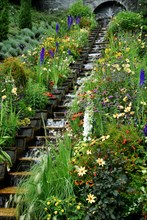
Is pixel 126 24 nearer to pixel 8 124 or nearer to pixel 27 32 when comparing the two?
pixel 27 32

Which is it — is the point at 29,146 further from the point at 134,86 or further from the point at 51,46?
the point at 51,46

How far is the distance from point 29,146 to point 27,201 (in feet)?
6.79

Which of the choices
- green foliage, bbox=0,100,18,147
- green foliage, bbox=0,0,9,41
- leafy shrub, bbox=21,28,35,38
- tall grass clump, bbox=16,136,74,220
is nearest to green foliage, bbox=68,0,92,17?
leafy shrub, bbox=21,28,35,38

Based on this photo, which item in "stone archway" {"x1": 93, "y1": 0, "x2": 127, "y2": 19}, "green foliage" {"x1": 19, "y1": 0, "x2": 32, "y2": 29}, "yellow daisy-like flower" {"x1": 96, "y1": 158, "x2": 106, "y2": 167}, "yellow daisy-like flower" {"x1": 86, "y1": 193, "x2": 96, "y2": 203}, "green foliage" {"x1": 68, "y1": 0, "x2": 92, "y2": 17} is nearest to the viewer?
"yellow daisy-like flower" {"x1": 86, "y1": 193, "x2": 96, "y2": 203}

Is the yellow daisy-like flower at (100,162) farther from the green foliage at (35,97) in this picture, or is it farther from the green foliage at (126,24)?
the green foliage at (126,24)

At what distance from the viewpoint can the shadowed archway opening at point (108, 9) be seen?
21.6 meters

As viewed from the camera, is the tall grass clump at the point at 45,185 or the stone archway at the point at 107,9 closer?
the tall grass clump at the point at 45,185

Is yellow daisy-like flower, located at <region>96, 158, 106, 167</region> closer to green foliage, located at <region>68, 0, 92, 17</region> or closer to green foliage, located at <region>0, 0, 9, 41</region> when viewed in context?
green foliage, located at <region>0, 0, 9, 41</region>

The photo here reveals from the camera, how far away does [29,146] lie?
6352mm

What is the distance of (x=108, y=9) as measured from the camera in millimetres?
21750

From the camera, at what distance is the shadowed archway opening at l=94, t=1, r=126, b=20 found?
21.6m

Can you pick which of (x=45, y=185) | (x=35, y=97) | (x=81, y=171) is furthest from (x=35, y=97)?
(x=81, y=171)

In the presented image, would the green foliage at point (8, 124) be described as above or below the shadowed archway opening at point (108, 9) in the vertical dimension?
below

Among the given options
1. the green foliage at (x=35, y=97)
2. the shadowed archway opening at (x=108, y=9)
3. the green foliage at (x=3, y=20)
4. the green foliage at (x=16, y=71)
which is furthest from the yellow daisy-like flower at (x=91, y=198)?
the shadowed archway opening at (x=108, y=9)
